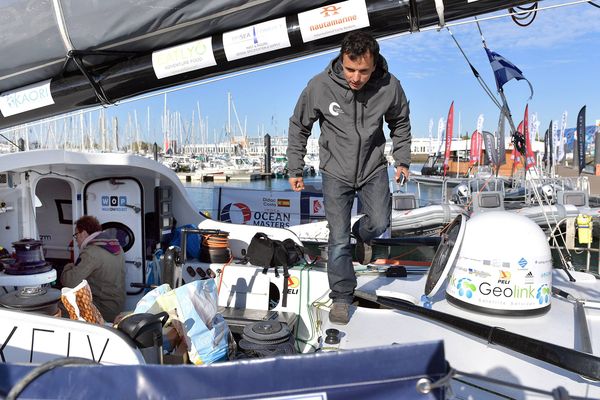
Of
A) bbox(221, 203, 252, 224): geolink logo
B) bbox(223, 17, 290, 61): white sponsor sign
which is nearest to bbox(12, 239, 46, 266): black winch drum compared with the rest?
bbox(223, 17, 290, 61): white sponsor sign

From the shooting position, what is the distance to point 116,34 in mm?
2518

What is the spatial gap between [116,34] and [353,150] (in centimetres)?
161

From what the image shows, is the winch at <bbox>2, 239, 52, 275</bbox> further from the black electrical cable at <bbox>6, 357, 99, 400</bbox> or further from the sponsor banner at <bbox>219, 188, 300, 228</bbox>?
the sponsor banner at <bbox>219, 188, 300, 228</bbox>

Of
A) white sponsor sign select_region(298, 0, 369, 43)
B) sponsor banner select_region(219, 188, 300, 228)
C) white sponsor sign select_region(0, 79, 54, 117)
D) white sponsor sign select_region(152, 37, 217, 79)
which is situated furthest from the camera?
sponsor banner select_region(219, 188, 300, 228)

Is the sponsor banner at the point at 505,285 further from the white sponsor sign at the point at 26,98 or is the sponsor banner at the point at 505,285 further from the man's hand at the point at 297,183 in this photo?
the white sponsor sign at the point at 26,98

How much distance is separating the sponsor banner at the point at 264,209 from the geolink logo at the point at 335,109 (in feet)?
32.2

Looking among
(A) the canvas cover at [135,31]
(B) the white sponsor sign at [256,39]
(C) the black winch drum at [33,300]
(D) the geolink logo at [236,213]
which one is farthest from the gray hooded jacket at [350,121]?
(D) the geolink logo at [236,213]

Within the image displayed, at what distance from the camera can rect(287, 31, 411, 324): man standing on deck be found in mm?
3072

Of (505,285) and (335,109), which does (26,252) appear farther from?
(505,285)

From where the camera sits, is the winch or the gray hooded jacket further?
the winch

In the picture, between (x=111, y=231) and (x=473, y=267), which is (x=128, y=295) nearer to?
(x=111, y=231)

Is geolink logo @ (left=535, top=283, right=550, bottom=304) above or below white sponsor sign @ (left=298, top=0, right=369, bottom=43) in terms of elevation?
below

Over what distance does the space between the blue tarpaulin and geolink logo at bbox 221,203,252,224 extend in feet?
38.6

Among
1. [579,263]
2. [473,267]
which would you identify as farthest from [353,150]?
[579,263]
